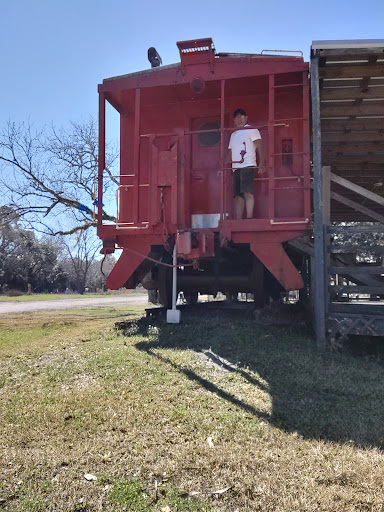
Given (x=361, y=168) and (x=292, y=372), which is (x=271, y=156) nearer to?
(x=292, y=372)

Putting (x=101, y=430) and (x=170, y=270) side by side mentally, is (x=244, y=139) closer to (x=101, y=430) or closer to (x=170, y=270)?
(x=170, y=270)

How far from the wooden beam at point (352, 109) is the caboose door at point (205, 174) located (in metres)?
2.01

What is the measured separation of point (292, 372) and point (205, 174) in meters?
3.98

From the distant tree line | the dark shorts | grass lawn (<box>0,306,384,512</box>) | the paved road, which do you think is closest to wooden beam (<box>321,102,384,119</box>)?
the dark shorts

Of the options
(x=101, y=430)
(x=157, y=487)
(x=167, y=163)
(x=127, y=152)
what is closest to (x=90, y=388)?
(x=101, y=430)

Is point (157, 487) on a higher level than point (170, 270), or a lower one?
lower

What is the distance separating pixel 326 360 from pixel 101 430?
10.0 feet

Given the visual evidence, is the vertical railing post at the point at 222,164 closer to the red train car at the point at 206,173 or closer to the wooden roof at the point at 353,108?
the red train car at the point at 206,173

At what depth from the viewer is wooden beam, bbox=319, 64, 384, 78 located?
6430 mm

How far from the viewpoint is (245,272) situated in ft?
26.7

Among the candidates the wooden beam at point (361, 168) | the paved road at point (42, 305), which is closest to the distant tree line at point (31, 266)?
the paved road at point (42, 305)

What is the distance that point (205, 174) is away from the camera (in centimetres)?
765

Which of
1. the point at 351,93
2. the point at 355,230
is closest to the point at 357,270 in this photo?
the point at 355,230

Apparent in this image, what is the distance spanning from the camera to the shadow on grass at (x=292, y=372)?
12.0ft
